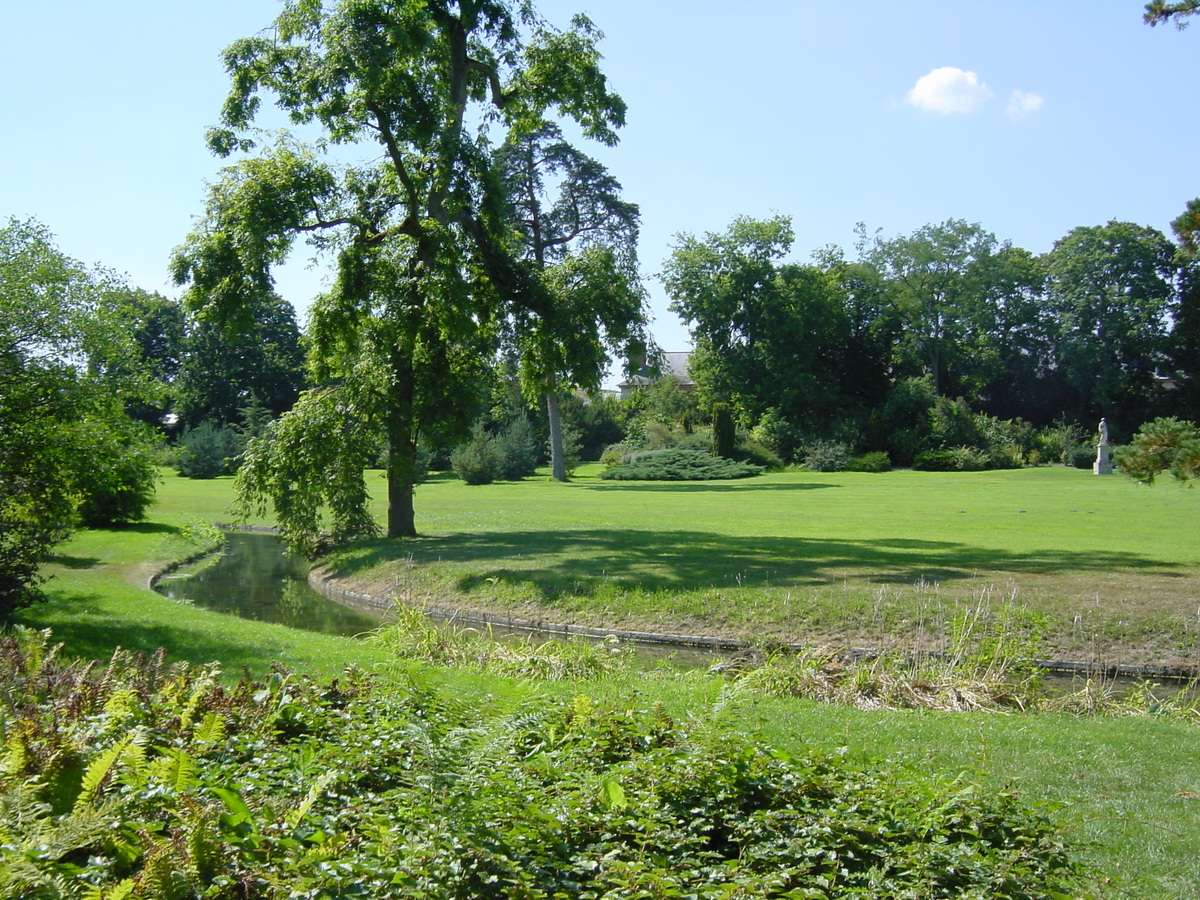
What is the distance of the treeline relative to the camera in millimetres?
61406

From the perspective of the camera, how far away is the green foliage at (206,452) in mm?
56281

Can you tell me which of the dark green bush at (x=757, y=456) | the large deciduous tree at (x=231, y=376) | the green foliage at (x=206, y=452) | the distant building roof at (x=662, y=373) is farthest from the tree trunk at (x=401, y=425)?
the large deciduous tree at (x=231, y=376)

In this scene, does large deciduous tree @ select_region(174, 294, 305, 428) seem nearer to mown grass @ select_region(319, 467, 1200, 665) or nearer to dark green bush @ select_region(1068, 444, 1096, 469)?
mown grass @ select_region(319, 467, 1200, 665)

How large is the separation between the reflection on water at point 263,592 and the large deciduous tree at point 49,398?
17.9 ft

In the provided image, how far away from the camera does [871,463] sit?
2066 inches

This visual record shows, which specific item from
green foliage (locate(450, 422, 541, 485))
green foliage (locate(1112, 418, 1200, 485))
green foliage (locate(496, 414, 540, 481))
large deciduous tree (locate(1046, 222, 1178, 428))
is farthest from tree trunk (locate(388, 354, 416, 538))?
large deciduous tree (locate(1046, 222, 1178, 428))

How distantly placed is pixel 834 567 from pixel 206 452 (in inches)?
1840

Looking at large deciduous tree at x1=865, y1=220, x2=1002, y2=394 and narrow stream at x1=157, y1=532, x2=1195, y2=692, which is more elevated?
large deciduous tree at x1=865, y1=220, x2=1002, y2=394

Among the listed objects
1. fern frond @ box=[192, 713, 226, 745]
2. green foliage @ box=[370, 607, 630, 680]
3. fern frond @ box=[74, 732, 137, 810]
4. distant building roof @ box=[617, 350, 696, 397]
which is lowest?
green foliage @ box=[370, 607, 630, 680]

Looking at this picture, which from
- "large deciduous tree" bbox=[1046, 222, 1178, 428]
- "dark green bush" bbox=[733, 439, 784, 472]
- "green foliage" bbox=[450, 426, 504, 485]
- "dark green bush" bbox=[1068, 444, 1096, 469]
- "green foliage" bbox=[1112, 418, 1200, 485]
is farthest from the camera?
"large deciduous tree" bbox=[1046, 222, 1178, 428]

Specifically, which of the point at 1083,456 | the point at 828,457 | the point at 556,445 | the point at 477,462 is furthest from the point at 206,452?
the point at 1083,456

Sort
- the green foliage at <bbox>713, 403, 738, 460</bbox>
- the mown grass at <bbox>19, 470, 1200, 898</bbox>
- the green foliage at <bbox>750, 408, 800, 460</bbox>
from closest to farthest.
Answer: the mown grass at <bbox>19, 470, 1200, 898</bbox> < the green foliage at <bbox>713, 403, 738, 460</bbox> < the green foliage at <bbox>750, 408, 800, 460</bbox>

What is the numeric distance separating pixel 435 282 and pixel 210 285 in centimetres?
498

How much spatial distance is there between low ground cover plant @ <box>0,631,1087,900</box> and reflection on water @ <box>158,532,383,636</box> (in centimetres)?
1167
